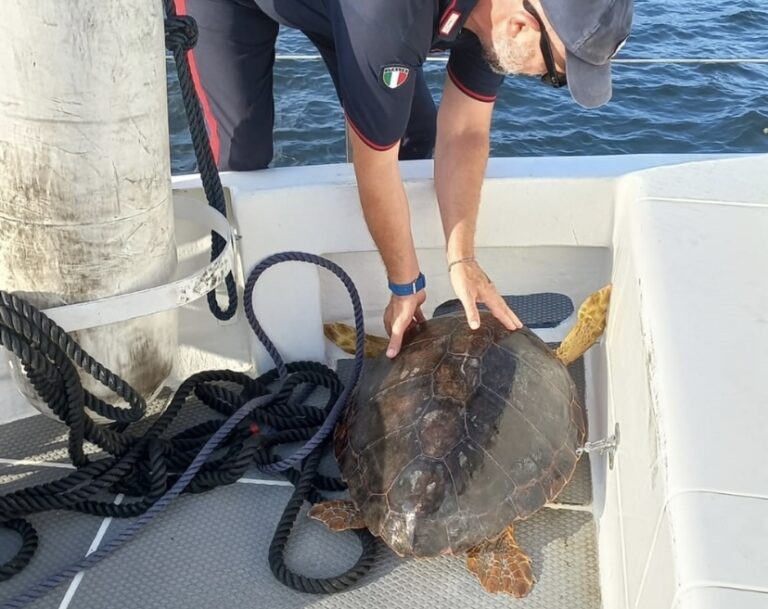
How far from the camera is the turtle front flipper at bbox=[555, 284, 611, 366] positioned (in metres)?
2.25

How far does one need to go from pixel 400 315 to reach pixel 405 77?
0.70m

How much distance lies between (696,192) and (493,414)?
30.4 inches

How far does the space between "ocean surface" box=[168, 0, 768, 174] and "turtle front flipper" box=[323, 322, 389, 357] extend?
13.3ft

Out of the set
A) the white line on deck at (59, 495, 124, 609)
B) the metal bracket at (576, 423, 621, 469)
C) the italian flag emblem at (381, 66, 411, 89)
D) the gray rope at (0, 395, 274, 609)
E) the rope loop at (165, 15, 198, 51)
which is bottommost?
the white line on deck at (59, 495, 124, 609)

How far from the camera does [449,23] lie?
6.24ft

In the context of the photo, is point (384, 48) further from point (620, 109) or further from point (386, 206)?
point (620, 109)

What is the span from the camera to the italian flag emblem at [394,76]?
184cm

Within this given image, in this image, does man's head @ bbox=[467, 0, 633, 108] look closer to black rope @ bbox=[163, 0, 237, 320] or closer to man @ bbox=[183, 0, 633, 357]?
man @ bbox=[183, 0, 633, 357]

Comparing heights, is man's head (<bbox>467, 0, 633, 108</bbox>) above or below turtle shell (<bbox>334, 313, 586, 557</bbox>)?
above

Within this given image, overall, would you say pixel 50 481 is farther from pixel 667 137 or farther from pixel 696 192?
pixel 667 137

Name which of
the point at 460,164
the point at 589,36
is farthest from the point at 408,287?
the point at 589,36

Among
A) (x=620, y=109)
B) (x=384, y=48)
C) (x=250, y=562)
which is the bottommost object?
(x=620, y=109)

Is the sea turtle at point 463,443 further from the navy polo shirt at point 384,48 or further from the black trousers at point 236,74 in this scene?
the black trousers at point 236,74

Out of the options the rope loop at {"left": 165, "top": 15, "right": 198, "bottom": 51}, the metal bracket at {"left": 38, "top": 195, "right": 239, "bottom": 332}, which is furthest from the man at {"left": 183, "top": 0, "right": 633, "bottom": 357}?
the metal bracket at {"left": 38, "top": 195, "right": 239, "bottom": 332}
